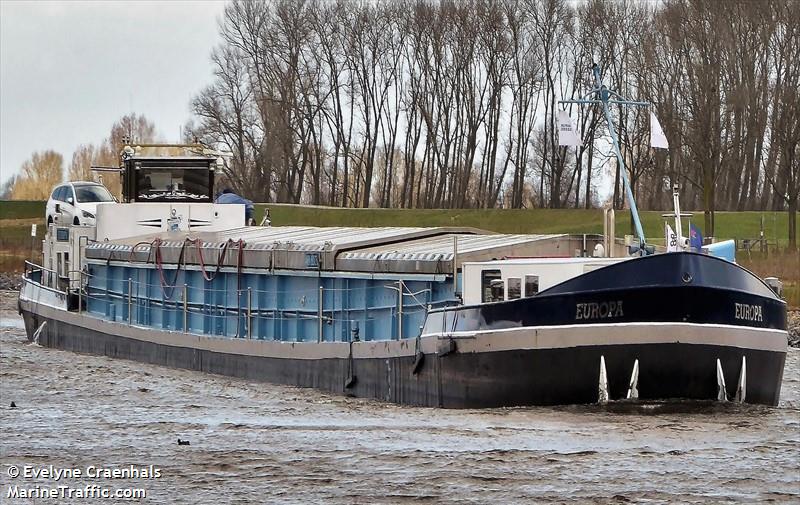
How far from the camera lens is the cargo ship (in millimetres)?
22891

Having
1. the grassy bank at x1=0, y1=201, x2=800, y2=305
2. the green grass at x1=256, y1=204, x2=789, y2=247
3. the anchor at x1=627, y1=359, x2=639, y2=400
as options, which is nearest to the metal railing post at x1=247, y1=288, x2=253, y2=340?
the anchor at x1=627, y1=359, x2=639, y2=400

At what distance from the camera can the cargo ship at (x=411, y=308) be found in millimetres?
22891

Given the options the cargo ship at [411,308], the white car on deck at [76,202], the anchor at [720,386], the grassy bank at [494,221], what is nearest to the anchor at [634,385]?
the cargo ship at [411,308]

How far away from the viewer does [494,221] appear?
82.7m

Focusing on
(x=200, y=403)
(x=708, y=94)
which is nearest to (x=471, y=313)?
(x=200, y=403)

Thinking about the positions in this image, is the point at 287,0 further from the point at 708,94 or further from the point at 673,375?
the point at 673,375

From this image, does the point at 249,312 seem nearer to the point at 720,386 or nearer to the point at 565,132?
the point at 565,132

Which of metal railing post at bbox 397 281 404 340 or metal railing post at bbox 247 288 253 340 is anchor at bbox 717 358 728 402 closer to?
metal railing post at bbox 397 281 404 340

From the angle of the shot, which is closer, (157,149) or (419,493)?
(419,493)

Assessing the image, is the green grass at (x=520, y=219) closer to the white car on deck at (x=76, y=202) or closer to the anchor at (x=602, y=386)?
the white car on deck at (x=76, y=202)

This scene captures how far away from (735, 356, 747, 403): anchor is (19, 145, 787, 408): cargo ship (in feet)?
0.08

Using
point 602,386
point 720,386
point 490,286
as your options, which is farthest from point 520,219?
point 602,386

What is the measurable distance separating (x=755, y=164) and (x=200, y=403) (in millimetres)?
58935

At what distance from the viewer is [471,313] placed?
24.1 meters
